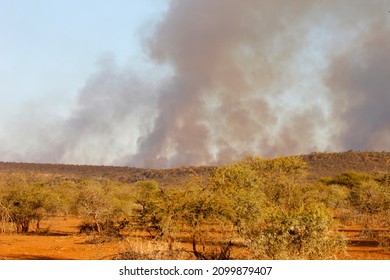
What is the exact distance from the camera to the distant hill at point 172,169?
10006 cm

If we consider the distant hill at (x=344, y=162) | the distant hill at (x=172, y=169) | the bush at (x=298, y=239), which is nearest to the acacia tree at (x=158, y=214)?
the bush at (x=298, y=239)

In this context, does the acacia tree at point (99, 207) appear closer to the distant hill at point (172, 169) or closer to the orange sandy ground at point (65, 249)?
the orange sandy ground at point (65, 249)

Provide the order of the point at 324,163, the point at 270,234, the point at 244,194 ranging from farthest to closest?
the point at 324,163
the point at 244,194
the point at 270,234

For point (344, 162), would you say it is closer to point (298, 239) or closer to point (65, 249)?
point (65, 249)

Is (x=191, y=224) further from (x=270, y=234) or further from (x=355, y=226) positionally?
(x=355, y=226)

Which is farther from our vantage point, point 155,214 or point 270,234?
point 155,214

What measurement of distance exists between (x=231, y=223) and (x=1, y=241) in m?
18.0

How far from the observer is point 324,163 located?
10588 centimetres

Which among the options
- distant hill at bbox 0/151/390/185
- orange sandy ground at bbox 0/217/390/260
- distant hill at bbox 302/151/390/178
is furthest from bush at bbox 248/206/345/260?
distant hill at bbox 302/151/390/178

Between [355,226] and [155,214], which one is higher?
[355,226]

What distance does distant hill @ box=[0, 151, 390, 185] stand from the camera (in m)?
100
